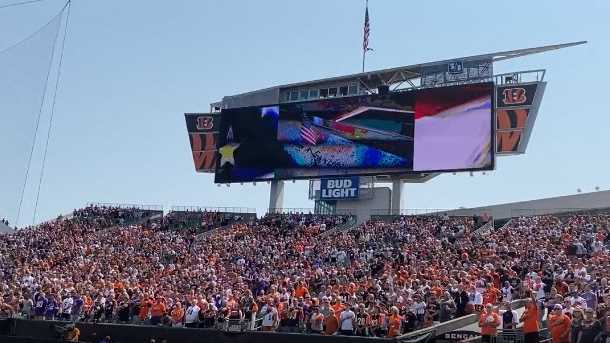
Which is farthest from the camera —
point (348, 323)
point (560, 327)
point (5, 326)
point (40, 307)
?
point (40, 307)

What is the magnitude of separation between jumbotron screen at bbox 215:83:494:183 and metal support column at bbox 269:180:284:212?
39.0 inches

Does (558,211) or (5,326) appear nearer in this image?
(5,326)

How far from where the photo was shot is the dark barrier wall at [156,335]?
19828mm

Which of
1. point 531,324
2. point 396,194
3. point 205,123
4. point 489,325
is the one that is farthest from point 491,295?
point 205,123

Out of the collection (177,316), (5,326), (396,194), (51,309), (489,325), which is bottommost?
(5,326)

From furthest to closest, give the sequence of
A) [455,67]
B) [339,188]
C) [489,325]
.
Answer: [339,188], [455,67], [489,325]

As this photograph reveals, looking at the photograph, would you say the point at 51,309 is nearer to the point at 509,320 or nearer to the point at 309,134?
the point at 509,320

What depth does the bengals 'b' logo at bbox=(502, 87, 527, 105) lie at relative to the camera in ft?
128

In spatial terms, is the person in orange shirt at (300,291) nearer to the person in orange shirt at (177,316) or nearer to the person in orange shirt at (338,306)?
the person in orange shirt at (338,306)

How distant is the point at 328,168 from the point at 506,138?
343 inches

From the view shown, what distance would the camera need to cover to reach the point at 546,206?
4350cm

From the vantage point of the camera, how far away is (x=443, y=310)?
63.2 ft

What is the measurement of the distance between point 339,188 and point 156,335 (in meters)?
21.5

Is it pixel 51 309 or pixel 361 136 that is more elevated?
pixel 361 136
